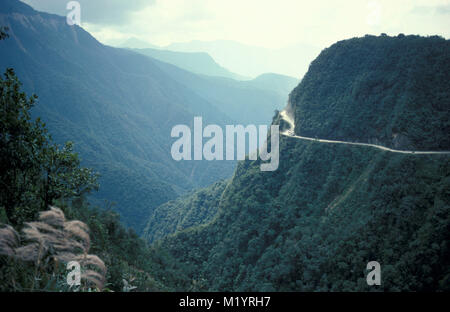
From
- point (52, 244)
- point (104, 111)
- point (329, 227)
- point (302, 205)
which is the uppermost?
point (104, 111)

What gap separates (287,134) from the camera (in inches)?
1852

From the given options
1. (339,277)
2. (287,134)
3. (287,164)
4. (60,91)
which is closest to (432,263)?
(339,277)

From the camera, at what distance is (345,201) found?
30266mm

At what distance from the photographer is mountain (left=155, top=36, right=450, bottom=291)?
22641 mm

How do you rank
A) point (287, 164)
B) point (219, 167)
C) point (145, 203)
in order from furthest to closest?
point (219, 167) < point (145, 203) < point (287, 164)

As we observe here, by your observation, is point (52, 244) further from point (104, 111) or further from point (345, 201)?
point (104, 111)

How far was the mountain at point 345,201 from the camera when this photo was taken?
74.3ft

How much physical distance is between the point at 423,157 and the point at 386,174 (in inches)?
144

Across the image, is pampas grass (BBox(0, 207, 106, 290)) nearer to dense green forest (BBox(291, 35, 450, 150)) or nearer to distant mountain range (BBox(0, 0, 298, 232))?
dense green forest (BBox(291, 35, 450, 150))

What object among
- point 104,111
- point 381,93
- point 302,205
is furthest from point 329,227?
point 104,111

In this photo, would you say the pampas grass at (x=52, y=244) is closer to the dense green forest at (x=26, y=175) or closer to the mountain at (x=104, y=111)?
the dense green forest at (x=26, y=175)

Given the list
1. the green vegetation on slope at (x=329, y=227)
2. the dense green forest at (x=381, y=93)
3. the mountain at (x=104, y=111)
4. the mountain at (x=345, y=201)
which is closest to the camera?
the green vegetation on slope at (x=329, y=227)

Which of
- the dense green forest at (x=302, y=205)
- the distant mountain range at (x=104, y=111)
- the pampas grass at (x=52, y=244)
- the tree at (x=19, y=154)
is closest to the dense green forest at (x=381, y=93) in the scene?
the dense green forest at (x=302, y=205)
